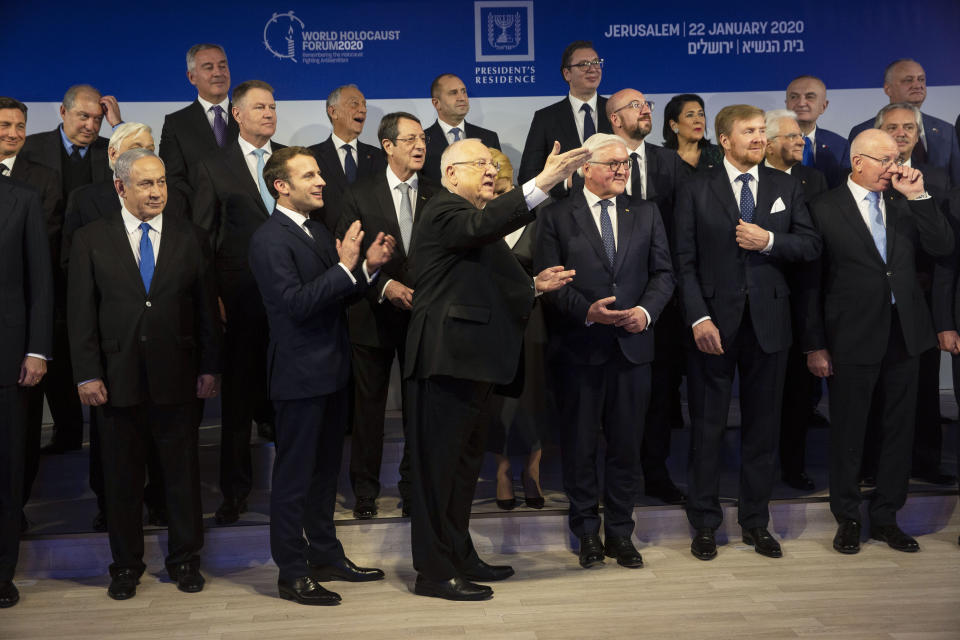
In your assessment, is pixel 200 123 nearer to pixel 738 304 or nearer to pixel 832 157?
pixel 738 304

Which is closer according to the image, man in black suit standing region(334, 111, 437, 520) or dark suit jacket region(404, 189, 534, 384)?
dark suit jacket region(404, 189, 534, 384)

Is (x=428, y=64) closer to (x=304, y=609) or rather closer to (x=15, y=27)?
(x=15, y=27)

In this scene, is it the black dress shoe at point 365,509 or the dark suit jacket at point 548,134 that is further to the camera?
the dark suit jacket at point 548,134

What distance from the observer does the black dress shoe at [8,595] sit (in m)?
3.94

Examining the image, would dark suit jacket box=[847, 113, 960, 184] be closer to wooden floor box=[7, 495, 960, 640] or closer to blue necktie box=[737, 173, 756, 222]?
blue necktie box=[737, 173, 756, 222]

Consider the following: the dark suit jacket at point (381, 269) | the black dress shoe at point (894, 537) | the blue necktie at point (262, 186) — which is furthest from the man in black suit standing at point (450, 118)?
the black dress shoe at point (894, 537)

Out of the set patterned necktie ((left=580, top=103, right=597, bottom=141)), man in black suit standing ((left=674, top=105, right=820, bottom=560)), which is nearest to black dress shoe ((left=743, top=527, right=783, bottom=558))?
man in black suit standing ((left=674, top=105, right=820, bottom=560))

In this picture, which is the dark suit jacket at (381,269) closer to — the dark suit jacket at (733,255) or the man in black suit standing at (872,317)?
the dark suit jacket at (733,255)

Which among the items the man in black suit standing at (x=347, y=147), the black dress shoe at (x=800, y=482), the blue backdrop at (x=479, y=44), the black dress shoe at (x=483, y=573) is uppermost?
the blue backdrop at (x=479, y=44)

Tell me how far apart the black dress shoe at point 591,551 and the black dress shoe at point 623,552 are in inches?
2.1

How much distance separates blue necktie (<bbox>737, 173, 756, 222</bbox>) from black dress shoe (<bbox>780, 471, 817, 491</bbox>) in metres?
1.35

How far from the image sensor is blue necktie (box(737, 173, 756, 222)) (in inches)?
172

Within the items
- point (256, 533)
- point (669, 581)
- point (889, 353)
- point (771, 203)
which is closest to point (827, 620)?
point (669, 581)

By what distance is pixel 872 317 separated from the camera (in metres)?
4.33
